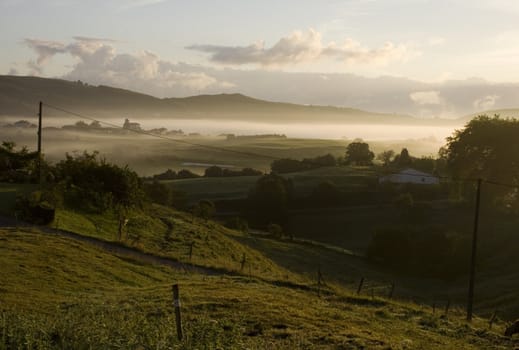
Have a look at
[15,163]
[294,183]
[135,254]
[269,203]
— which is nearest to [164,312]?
[135,254]

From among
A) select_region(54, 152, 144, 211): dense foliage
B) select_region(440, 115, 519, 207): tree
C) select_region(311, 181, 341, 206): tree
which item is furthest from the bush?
select_region(311, 181, 341, 206): tree

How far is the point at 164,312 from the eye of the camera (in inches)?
766

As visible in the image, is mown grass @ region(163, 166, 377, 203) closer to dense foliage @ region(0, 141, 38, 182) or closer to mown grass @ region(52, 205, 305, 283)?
dense foliage @ region(0, 141, 38, 182)

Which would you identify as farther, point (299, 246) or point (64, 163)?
point (299, 246)

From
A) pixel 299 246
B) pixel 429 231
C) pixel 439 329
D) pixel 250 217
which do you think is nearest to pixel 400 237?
pixel 429 231

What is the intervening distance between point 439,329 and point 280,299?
6035 millimetres

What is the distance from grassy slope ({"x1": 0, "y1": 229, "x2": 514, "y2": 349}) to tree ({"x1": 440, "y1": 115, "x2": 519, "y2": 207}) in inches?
1903

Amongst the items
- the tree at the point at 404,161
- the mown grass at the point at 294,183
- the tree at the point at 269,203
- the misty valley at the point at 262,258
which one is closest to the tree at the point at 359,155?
the tree at the point at 404,161

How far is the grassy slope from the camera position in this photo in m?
11.7

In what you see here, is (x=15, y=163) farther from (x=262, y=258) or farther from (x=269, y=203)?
(x=269, y=203)

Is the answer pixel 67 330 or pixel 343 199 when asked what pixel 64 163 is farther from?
pixel 343 199

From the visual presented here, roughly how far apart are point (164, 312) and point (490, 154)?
62.2 metres

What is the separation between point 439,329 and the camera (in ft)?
79.2

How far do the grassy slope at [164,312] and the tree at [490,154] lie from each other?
4834cm
